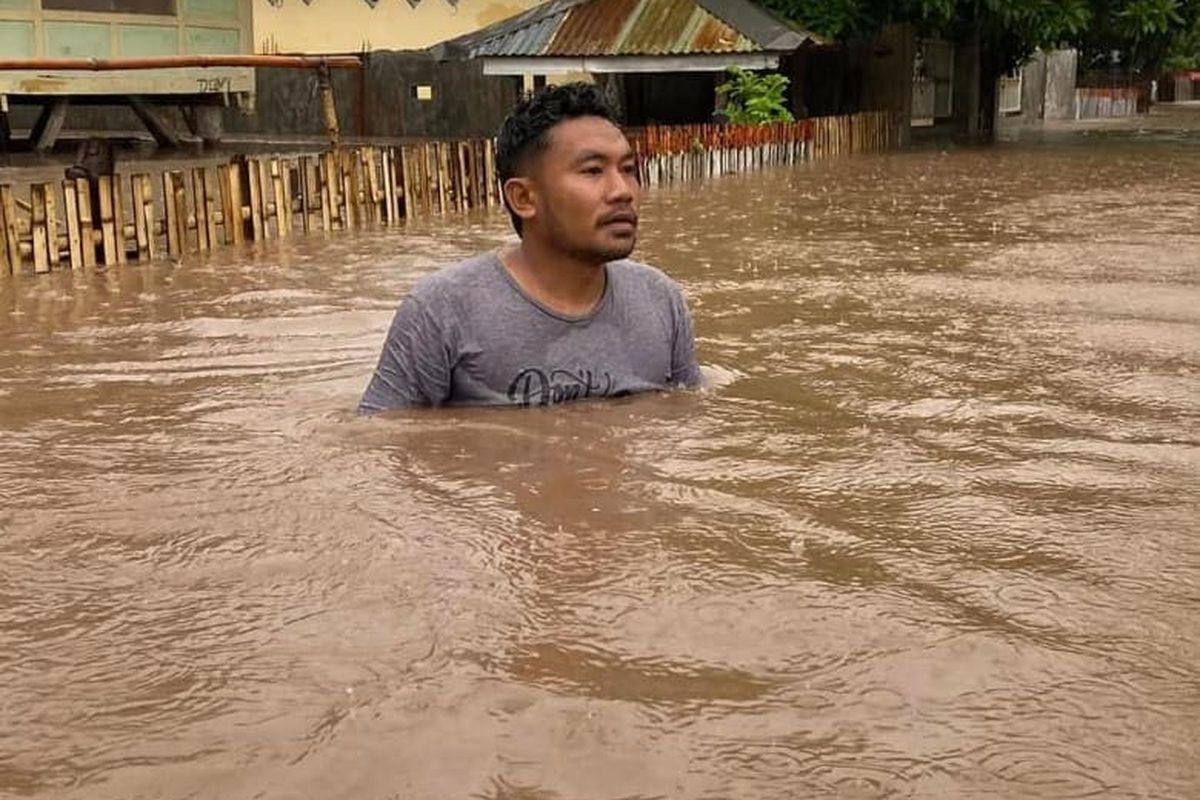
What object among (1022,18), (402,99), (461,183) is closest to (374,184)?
(461,183)

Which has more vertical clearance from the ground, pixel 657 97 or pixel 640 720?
pixel 657 97

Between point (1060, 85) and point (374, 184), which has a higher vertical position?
point (1060, 85)

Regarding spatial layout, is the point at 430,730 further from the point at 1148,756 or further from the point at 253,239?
the point at 253,239

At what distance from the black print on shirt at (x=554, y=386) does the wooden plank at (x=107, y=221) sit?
22.0ft

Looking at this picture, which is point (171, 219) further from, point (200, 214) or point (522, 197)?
point (522, 197)

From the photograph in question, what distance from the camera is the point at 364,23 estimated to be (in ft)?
85.6

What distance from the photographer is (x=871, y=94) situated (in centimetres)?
2589

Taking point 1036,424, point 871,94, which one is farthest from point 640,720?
point 871,94

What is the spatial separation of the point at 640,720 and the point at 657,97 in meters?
23.0

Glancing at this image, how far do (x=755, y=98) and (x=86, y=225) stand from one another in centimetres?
1146

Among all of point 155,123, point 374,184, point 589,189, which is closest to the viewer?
point 589,189

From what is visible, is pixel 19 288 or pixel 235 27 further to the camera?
pixel 235 27

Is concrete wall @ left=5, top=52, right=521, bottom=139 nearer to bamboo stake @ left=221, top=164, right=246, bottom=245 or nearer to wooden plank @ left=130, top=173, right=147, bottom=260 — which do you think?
bamboo stake @ left=221, top=164, right=246, bottom=245

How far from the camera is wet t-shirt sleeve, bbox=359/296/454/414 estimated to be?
4.24m
